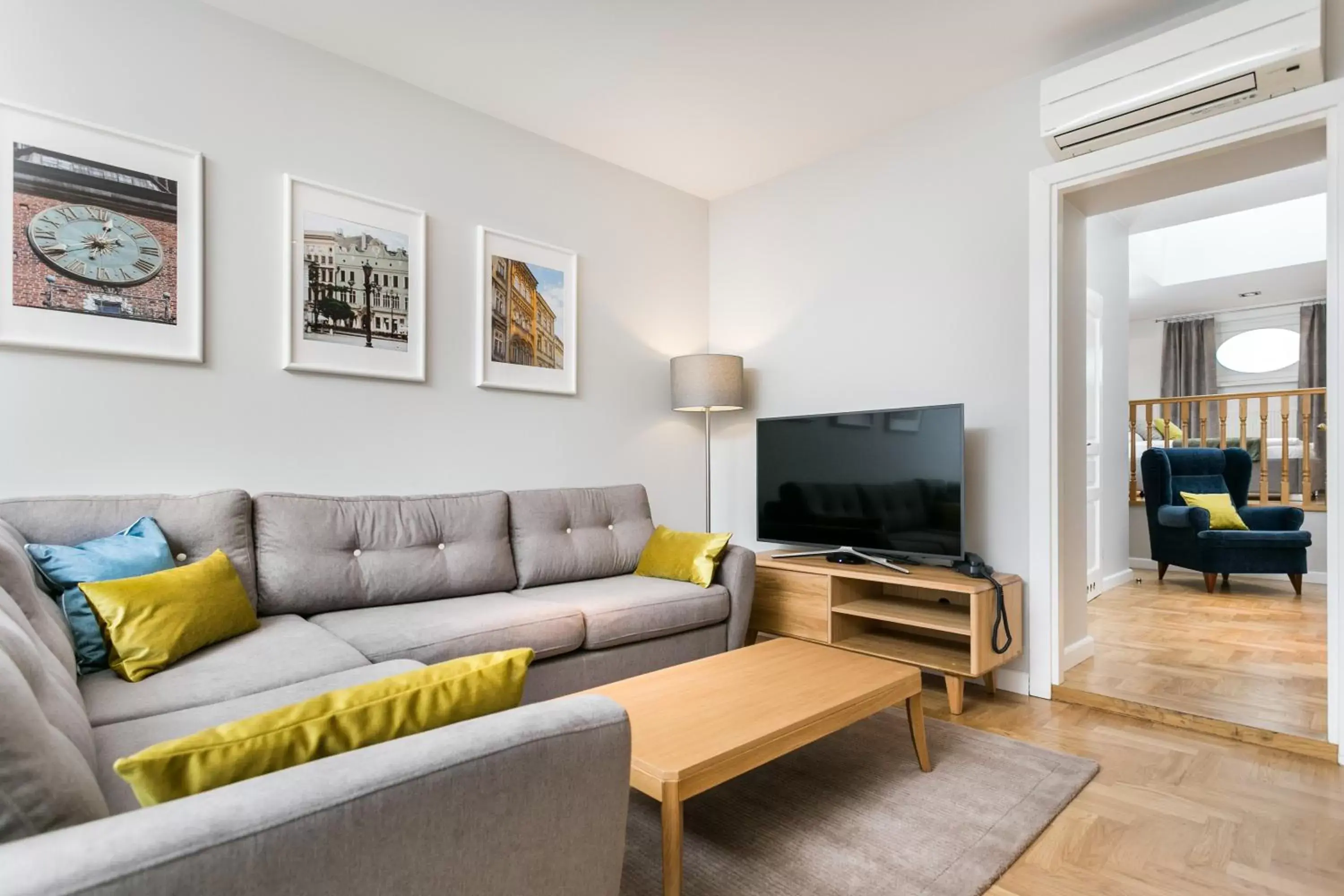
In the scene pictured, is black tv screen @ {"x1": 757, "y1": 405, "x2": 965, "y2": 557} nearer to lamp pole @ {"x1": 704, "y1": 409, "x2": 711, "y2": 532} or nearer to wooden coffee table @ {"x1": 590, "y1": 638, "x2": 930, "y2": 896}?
lamp pole @ {"x1": 704, "y1": 409, "x2": 711, "y2": 532}

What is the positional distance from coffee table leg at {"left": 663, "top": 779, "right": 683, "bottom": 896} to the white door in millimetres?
4230

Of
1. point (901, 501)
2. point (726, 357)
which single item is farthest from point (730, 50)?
point (901, 501)

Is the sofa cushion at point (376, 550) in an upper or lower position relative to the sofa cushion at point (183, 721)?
upper

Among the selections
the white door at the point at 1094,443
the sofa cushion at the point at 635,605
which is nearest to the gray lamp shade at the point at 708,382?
the sofa cushion at the point at 635,605

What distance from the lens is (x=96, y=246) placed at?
2314mm

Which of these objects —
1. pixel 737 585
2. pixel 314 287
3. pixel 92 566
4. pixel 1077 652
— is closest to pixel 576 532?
pixel 737 585

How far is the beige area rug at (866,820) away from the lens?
1617mm

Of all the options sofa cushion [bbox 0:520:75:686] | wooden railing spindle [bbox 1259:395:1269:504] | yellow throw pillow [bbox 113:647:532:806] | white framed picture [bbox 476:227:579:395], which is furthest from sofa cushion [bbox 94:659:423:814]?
wooden railing spindle [bbox 1259:395:1269:504]

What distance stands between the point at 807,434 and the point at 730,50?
5.75 ft

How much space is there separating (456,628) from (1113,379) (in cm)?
499

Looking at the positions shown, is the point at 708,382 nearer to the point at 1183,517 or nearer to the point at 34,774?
the point at 34,774

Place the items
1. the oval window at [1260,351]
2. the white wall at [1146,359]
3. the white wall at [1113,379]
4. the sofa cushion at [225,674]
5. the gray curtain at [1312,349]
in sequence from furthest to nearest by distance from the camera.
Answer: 1. the white wall at [1146,359]
2. the oval window at [1260,351]
3. the gray curtain at [1312,349]
4. the white wall at [1113,379]
5. the sofa cushion at [225,674]

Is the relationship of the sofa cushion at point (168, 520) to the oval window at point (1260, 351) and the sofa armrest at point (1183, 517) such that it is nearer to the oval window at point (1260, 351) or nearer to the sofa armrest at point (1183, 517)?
the sofa armrest at point (1183, 517)

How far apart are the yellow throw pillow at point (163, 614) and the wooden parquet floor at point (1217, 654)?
2.89 m
